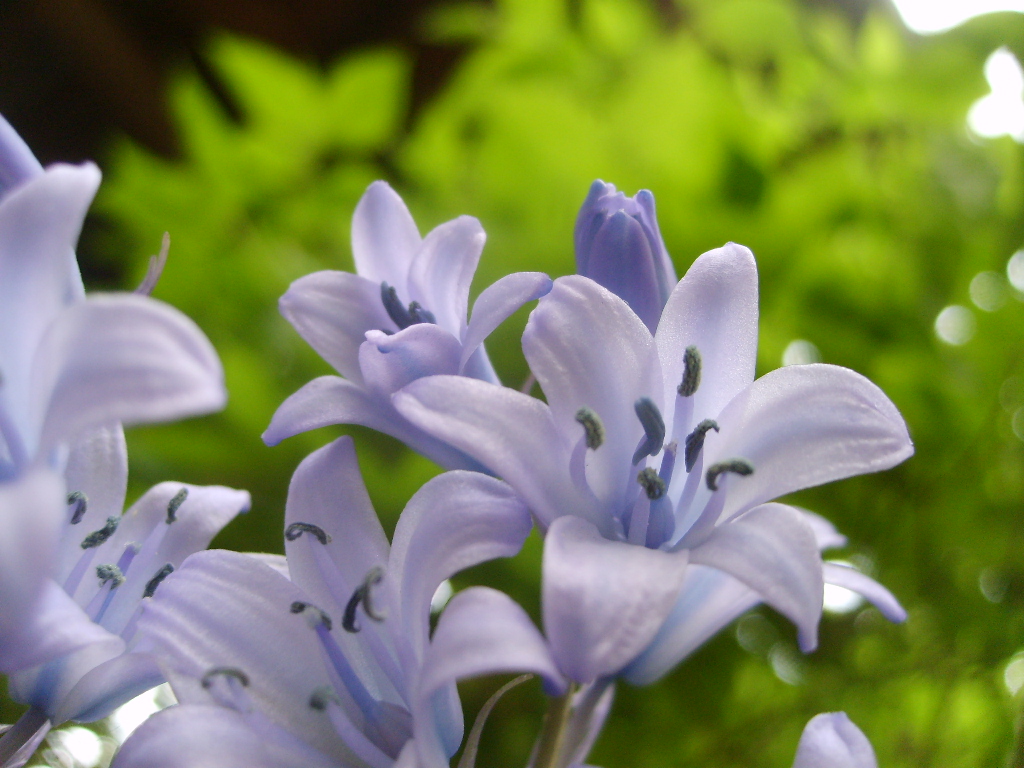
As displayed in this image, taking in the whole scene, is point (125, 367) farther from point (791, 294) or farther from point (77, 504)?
point (791, 294)

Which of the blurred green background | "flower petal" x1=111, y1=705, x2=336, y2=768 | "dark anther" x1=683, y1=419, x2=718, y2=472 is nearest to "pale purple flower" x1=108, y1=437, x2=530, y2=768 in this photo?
"flower petal" x1=111, y1=705, x2=336, y2=768

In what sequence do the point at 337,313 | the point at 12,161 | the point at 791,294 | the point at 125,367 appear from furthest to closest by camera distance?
the point at 791,294 < the point at 337,313 < the point at 12,161 < the point at 125,367

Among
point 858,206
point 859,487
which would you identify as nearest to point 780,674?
point 859,487

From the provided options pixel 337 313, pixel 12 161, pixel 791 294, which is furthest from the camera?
pixel 791 294

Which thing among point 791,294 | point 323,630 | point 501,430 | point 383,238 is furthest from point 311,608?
point 791,294

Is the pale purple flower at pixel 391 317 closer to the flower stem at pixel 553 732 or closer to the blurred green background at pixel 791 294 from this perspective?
the flower stem at pixel 553 732

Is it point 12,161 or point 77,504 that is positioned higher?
point 12,161
